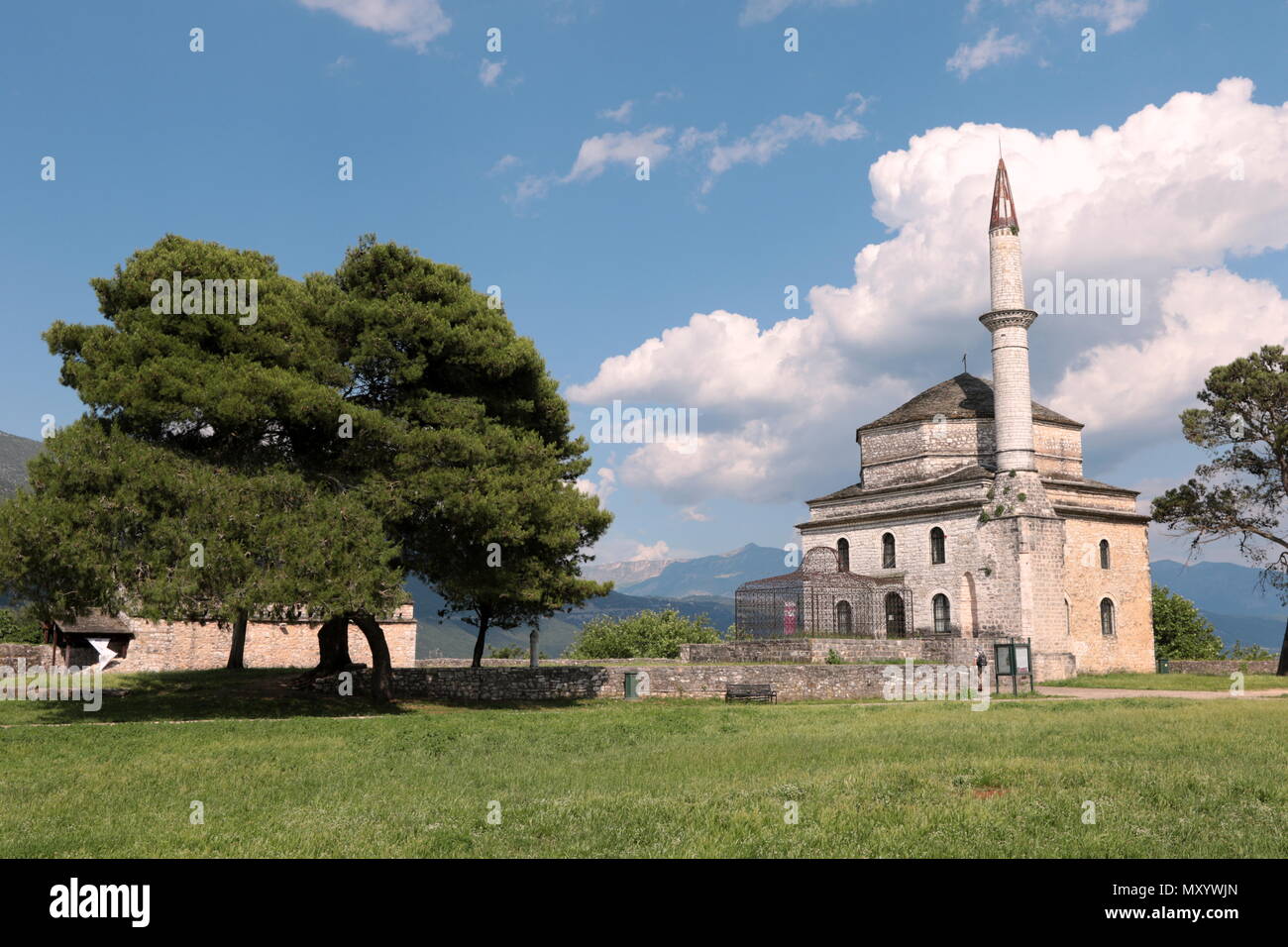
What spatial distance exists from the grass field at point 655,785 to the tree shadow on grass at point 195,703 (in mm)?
308

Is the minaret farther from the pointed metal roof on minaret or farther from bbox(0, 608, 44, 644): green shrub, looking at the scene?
bbox(0, 608, 44, 644): green shrub

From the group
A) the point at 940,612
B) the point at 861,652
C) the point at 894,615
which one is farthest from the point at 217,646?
the point at 940,612

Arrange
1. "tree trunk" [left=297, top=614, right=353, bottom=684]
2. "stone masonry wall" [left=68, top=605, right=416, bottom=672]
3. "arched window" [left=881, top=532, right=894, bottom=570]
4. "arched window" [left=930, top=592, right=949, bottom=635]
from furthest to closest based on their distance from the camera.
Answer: "arched window" [left=881, top=532, right=894, bottom=570] → "arched window" [left=930, top=592, right=949, bottom=635] → "stone masonry wall" [left=68, top=605, right=416, bottom=672] → "tree trunk" [left=297, top=614, right=353, bottom=684]

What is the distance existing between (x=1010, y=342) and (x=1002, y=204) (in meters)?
6.41

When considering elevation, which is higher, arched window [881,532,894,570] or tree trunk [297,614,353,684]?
arched window [881,532,894,570]

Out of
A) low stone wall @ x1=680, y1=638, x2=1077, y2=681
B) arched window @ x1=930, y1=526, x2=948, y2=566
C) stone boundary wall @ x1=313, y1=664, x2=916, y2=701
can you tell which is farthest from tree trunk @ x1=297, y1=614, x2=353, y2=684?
arched window @ x1=930, y1=526, x2=948, y2=566

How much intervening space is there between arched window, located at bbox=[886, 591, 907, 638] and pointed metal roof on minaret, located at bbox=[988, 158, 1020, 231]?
16.4m

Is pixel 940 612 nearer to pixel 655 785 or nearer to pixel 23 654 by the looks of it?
pixel 655 785

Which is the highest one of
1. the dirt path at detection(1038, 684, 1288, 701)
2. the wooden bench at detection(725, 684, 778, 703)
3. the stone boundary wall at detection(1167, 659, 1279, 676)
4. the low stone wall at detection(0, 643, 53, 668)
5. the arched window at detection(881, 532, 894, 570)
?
the arched window at detection(881, 532, 894, 570)

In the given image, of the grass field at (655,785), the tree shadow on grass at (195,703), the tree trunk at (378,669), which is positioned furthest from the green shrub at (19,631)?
the tree trunk at (378,669)

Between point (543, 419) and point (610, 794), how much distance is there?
1642 centimetres

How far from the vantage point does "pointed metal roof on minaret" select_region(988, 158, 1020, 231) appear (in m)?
40.3

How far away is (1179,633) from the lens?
51.7 m

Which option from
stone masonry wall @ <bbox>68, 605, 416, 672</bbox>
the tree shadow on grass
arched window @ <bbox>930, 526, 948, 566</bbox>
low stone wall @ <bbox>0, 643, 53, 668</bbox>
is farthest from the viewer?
arched window @ <bbox>930, 526, 948, 566</bbox>
